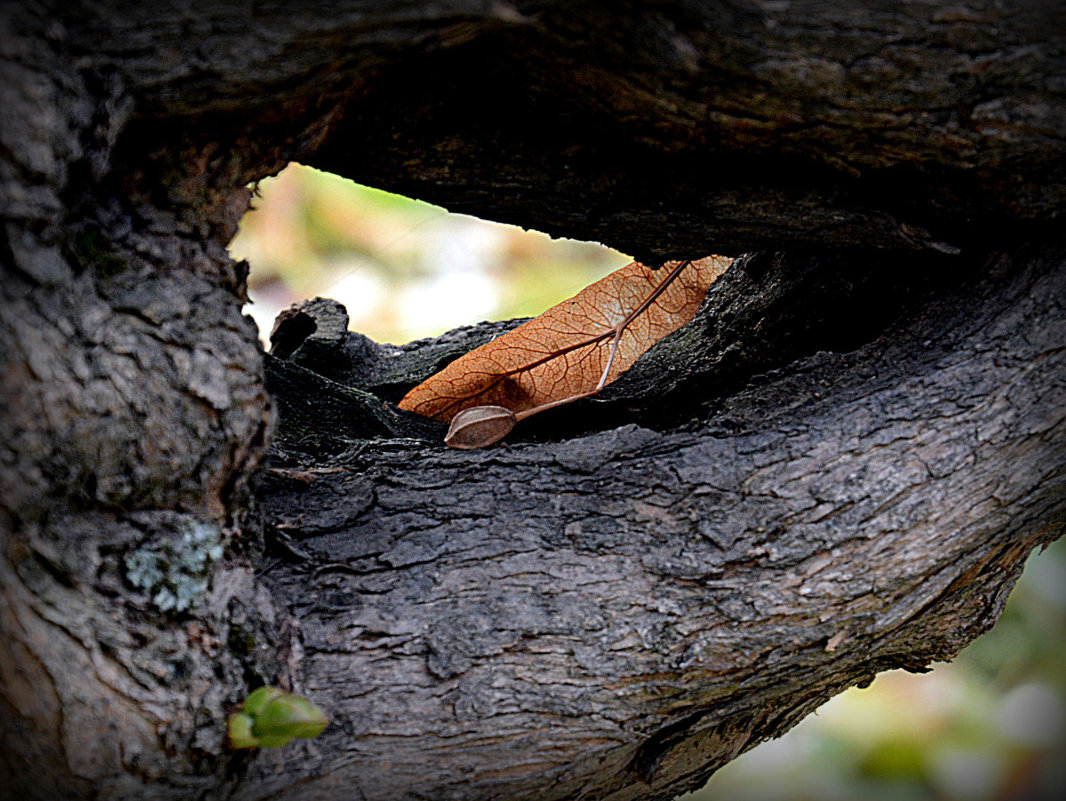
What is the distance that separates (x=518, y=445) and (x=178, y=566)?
376mm

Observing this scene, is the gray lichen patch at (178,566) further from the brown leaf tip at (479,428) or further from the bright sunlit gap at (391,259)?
the bright sunlit gap at (391,259)

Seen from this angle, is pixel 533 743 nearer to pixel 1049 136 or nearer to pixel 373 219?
pixel 1049 136

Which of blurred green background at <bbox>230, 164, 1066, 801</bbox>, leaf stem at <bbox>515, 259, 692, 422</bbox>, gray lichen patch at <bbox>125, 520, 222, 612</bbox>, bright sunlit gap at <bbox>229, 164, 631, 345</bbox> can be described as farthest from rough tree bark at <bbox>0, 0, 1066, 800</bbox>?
bright sunlit gap at <bbox>229, 164, 631, 345</bbox>

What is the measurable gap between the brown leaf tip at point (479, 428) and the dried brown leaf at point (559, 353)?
52 mm

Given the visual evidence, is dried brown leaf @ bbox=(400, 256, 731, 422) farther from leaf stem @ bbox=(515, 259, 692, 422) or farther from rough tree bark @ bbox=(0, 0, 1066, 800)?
rough tree bark @ bbox=(0, 0, 1066, 800)

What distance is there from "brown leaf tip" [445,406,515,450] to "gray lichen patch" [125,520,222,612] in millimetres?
345

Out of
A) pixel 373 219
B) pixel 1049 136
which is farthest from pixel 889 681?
pixel 373 219

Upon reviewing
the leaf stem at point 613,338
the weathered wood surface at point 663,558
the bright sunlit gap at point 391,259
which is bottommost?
the weathered wood surface at point 663,558

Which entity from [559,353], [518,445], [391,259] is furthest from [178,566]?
[391,259]

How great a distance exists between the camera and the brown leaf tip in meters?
0.99

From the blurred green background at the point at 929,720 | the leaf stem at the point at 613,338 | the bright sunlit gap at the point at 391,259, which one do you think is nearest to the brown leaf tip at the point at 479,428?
the leaf stem at the point at 613,338

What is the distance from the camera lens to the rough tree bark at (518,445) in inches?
23.9

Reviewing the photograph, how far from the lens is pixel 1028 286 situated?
84 centimetres

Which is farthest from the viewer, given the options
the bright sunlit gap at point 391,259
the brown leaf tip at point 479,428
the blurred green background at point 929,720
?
the bright sunlit gap at point 391,259
